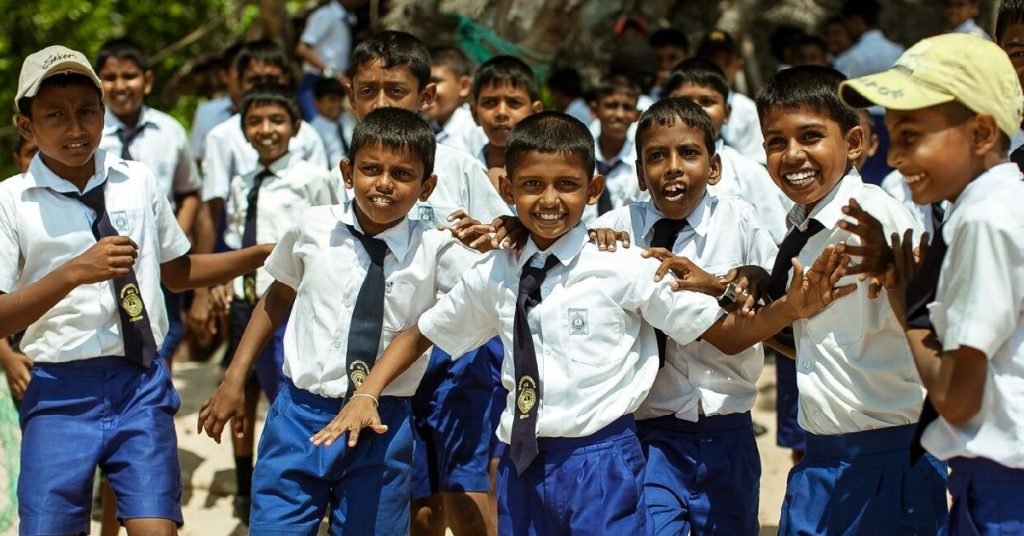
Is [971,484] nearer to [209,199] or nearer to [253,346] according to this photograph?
[253,346]

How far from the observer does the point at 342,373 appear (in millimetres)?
4012

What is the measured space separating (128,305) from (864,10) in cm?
657

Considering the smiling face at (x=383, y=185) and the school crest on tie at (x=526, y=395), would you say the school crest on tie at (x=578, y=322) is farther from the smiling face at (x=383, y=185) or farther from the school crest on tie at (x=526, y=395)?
the smiling face at (x=383, y=185)

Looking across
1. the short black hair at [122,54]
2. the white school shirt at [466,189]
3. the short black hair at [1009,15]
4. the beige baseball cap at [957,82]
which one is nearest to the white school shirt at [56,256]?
the white school shirt at [466,189]

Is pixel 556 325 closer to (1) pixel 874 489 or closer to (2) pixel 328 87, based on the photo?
(1) pixel 874 489

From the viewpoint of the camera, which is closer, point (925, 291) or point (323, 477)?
point (925, 291)

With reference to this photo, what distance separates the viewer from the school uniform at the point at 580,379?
12.1ft

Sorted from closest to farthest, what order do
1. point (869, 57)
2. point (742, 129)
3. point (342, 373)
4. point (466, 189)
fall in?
point (342, 373)
point (466, 189)
point (742, 129)
point (869, 57)

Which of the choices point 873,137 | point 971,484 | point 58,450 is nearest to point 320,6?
point 873,137

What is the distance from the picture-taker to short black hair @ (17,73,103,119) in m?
4.22

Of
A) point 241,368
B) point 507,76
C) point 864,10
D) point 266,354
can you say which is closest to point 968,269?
point 241,368

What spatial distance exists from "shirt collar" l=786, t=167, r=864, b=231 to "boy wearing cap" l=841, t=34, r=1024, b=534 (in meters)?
0.58

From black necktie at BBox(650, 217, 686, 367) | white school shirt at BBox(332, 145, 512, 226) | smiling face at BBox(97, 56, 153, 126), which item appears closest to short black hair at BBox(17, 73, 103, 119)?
white school shirt at BBox(332, 145, 512, 226)

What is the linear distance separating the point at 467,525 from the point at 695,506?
3.59ft
